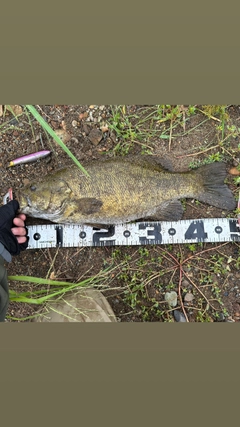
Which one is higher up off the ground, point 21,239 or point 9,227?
point 9,227

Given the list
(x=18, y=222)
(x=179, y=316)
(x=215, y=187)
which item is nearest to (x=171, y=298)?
(x=179, y=316)

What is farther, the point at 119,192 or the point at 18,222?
the point at 18,222

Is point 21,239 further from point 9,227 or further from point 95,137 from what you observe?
point 95,137

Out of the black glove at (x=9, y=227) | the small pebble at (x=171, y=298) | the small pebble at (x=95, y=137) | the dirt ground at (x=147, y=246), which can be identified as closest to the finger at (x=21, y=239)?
the black glove at (x=9, y=227)

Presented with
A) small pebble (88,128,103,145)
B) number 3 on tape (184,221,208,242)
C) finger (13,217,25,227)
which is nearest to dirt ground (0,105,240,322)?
small pebble (88,128,103,145)

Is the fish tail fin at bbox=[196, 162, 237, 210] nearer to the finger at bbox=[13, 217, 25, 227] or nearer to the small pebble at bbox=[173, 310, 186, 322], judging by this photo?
the small pebble at bbox=[173, 310, 186, 322]

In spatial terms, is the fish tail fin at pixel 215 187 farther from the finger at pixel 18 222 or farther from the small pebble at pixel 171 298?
the finger at pixel 18 222

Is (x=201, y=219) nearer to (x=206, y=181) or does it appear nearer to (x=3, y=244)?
(x=206, y=181)
